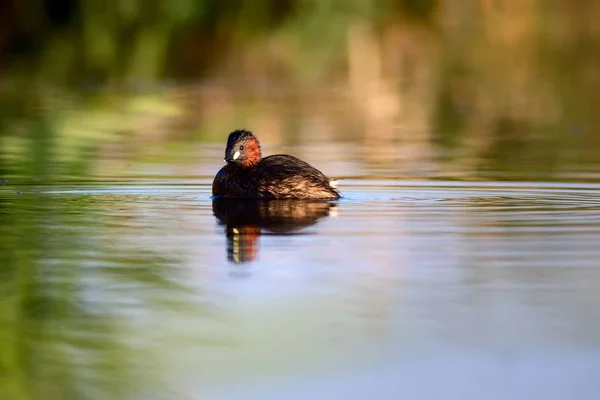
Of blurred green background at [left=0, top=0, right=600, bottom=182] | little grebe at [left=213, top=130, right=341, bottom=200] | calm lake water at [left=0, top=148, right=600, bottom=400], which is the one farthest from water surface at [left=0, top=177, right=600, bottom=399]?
blurred green background at [left=0, top=0, right=600, bottom=182]

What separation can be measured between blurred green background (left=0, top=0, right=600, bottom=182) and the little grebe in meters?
1.53

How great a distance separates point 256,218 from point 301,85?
15.5 metres

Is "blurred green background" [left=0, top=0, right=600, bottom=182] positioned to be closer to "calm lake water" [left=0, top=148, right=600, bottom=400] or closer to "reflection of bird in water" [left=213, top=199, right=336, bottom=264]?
"reflection of bird in water" [left=213, top=199, right=336, bottom=264]

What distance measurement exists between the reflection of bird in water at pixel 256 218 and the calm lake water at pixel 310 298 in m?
0.03

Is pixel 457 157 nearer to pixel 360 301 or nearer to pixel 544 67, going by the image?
pixel 360 301

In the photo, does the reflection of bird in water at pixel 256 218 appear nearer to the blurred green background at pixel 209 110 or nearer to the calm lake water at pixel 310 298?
the calm lake water at pixel 310 298

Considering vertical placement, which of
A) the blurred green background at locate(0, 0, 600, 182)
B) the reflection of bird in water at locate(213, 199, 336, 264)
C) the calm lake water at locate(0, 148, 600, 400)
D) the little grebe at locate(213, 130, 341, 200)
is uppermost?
the blurred green background at locate(0, 0, 600, 182)

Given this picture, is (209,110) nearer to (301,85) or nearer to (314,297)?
(301,85)

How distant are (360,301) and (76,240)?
2.37 metres

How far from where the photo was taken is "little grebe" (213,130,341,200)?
405 inches

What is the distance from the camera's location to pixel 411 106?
2125 cm

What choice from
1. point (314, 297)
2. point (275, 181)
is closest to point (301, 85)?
point (275, 181)

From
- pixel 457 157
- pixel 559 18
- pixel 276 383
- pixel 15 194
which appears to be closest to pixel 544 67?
pixel 559 18

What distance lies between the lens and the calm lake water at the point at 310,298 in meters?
4.69
